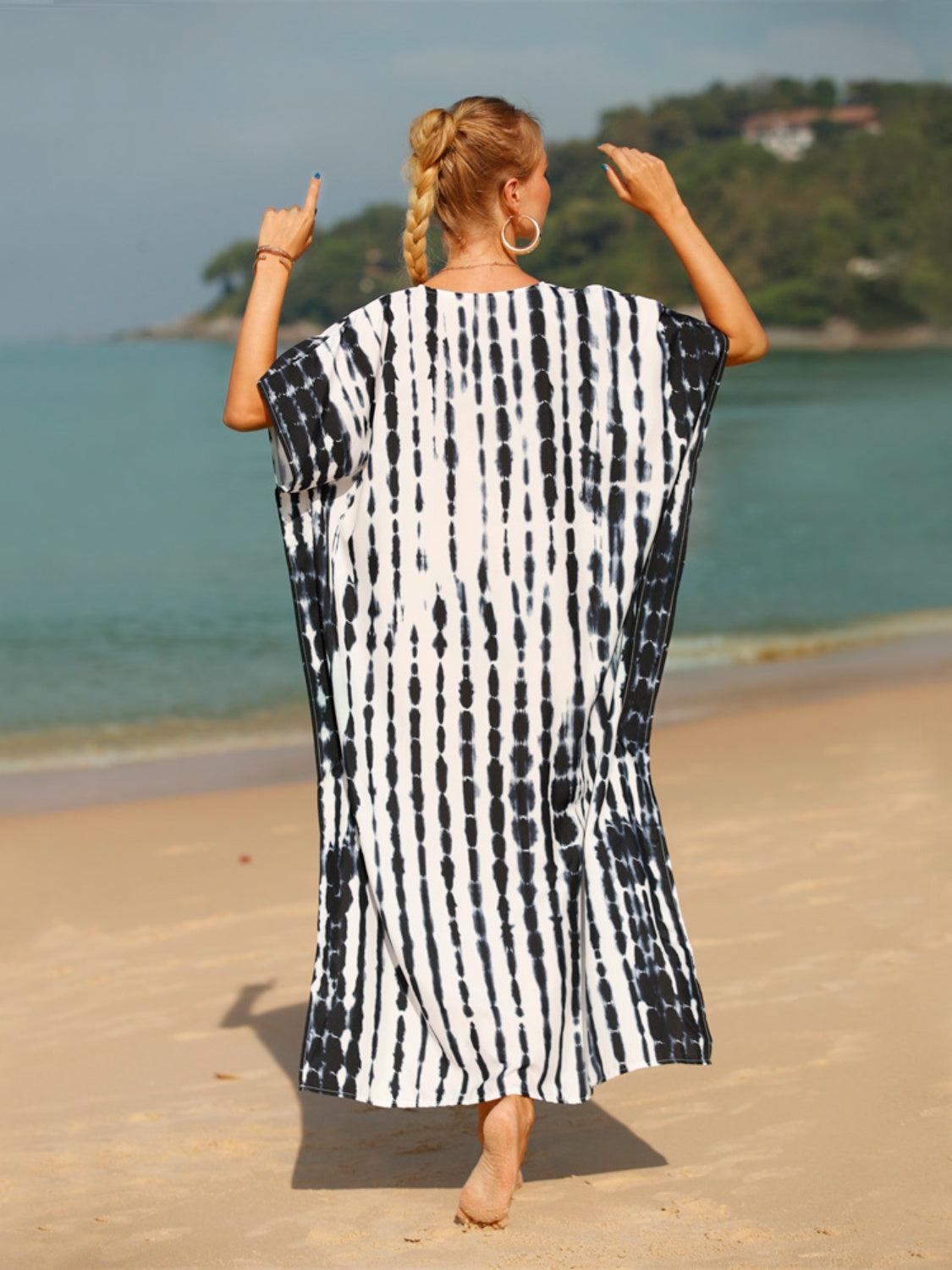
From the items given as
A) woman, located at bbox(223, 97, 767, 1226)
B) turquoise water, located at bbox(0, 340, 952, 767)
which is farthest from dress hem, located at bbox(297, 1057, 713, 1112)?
turquoise water, located at bbox(0, 340, 952, 767)

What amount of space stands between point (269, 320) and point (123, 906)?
301cm

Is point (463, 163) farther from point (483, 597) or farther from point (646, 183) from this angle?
point (483, 597)

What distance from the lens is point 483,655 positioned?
8.75 ft

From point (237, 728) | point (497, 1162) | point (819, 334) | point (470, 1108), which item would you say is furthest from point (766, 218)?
point (497, 1162)

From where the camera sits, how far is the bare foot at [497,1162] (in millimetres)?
2732

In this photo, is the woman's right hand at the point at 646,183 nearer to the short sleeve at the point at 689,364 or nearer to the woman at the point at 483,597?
the woman at the point at 483,597

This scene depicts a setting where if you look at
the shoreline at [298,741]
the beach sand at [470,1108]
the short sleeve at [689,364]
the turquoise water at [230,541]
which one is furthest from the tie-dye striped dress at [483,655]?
the turquoise water at [230,541]

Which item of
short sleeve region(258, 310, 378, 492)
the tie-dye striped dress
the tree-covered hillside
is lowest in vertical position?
the tie-dye striped dress

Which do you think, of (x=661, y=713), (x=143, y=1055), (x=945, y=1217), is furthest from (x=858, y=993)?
(x=661, y=713)

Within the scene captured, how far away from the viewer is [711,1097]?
3.39 metres

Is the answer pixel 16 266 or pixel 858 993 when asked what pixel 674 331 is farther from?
pixel 16 266

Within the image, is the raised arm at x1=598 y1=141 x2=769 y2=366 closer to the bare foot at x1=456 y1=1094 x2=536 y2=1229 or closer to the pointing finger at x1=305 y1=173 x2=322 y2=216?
the pointing finger at x1=305 y1=173 x2=322 y2=216

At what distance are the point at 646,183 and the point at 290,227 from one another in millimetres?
531

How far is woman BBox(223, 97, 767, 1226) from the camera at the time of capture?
2.64 meters
